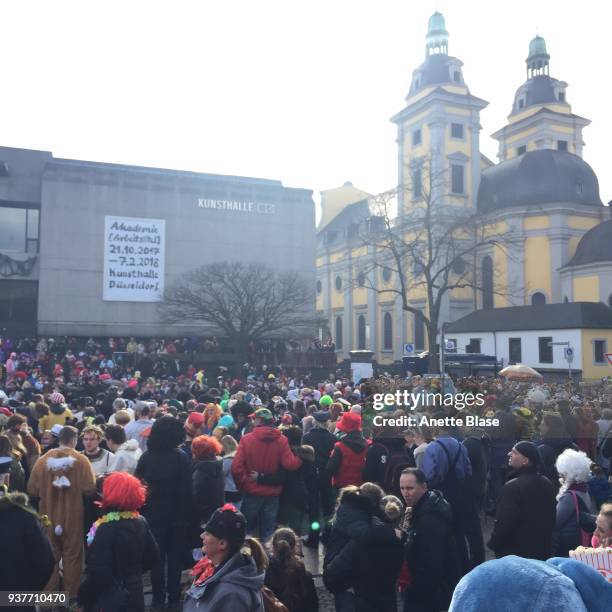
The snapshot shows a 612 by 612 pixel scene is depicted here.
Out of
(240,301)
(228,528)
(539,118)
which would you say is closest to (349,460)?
(228,528)

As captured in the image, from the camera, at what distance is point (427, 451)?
688 cm

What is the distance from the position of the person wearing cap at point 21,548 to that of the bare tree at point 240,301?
1357 inches

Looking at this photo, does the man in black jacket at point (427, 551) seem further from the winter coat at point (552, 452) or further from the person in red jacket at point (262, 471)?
the winter coat at point (552, 452)

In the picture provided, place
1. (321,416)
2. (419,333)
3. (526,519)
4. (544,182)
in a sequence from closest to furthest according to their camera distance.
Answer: (526,519), (321,416), (544,182), (419,333)

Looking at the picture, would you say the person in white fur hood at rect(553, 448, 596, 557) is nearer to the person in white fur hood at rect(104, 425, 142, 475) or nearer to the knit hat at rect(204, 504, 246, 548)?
the knit hat at rect(204, 504, 246, 548)

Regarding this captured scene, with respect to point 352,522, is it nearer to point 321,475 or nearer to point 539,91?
point 321,475

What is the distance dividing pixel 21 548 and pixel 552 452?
5.87 m

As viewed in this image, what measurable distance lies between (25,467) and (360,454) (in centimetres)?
397

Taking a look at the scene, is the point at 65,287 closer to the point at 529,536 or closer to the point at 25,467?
the point at 25,467

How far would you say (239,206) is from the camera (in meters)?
52.5

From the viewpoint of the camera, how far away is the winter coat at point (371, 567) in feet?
15.1

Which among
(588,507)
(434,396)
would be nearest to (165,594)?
(588,507)

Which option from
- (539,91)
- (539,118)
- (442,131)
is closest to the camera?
(442,131)

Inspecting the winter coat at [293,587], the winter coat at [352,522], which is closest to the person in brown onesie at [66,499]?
the winter coat at [293,587]
